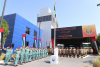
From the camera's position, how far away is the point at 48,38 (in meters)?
28.1

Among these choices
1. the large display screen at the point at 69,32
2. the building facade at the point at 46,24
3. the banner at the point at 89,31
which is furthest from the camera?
the building facade at the point at 46,24

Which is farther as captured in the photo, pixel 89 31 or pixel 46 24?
pixel 46 24

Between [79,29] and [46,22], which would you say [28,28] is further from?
[79,29]

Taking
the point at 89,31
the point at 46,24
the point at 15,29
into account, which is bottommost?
the point at 15,29

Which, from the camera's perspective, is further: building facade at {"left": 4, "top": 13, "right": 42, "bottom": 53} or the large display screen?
the large display screen

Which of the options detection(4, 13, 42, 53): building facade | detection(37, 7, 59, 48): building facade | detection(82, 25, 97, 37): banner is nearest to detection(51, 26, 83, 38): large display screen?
detection(82, 25, 97, 37): banner

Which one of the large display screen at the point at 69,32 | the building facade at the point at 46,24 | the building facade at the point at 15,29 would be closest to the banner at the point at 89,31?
the large display screen at the point at 69,32

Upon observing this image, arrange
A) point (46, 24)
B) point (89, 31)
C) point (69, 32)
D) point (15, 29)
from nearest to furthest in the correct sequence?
point (15, 29) → point (89, 31) → point (69, 32) → point (46, 24)

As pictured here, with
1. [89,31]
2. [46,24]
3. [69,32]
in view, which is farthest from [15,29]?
[89,31]

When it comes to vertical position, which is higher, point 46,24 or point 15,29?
point 46,24

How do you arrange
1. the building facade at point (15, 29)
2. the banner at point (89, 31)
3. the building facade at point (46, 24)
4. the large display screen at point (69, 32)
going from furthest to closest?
the building facade at point (46, 24), the large display screen at point (69, 32), the banner at point (89, 31), the building facade at point (15, 29)

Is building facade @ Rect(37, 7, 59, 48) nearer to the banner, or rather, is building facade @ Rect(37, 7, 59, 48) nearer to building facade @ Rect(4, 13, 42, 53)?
building facade @ Rect(4, 13, 42, 53)

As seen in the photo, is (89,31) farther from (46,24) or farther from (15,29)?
(15,29)

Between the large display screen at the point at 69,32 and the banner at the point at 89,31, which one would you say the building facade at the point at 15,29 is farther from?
the banner at the point at 89,31
